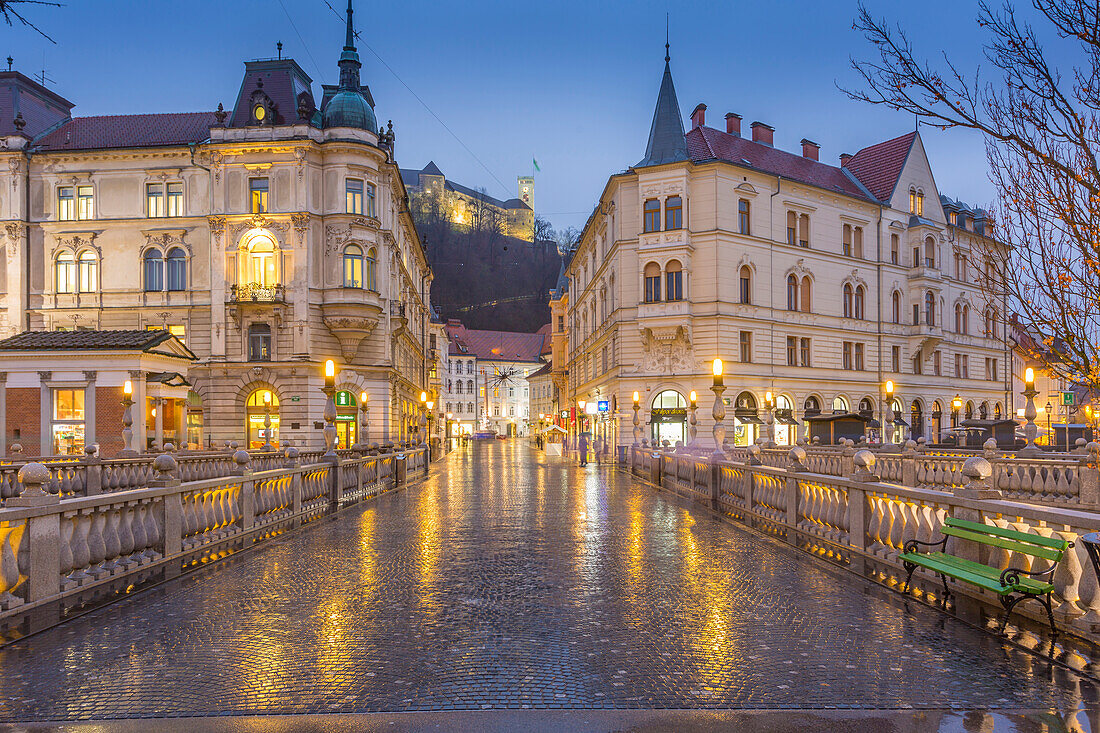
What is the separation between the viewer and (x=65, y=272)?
1764 inches

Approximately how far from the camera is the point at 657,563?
10562 mm

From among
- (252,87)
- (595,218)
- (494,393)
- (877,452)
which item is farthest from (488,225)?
(877,452)

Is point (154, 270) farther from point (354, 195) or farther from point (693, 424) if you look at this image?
point (693, 424)

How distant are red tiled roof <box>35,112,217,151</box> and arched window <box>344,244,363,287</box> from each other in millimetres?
12065

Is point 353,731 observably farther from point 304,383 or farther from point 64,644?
point 304,383

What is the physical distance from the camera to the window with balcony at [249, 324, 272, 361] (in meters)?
42.9

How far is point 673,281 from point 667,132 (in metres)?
9.18

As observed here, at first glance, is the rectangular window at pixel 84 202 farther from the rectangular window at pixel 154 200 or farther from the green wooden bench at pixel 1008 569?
the green wooden bench at pixel 1008 569

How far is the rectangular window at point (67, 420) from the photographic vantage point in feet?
86.2

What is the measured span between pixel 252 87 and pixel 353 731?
4788 centimetres

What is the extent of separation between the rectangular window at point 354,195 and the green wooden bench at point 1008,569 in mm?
39557

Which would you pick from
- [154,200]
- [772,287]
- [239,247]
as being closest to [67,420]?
[239,247]

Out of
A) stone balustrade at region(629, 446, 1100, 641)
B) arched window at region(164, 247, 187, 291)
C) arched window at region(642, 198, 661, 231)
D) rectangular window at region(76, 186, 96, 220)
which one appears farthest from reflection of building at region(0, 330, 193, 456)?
arched window at region(642, 198, 661, 231)


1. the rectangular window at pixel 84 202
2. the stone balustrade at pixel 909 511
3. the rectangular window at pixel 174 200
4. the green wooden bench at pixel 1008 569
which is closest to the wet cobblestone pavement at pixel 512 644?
the green wooden bench at pixel 1008 569
